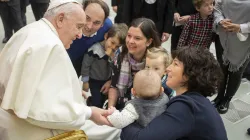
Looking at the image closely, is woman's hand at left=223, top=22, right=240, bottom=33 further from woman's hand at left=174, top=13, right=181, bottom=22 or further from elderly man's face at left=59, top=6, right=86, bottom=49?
elderly man's face at left=59, top=6, right=86, bottom=49

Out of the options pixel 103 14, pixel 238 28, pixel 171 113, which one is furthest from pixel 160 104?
pixel 238 28

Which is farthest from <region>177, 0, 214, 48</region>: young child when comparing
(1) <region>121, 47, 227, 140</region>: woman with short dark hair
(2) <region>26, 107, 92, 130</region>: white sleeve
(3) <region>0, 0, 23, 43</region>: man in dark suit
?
(3) <region>0, 0, 23, 43</region>: man in dark suit

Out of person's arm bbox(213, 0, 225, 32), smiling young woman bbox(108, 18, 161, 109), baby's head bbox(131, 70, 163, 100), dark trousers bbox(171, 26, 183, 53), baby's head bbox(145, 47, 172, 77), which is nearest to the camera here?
baby's head bbox(131, 70, 163, 100)

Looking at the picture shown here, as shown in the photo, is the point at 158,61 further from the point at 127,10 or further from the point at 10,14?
the point at 10,14

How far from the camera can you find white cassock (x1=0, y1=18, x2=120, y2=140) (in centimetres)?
143

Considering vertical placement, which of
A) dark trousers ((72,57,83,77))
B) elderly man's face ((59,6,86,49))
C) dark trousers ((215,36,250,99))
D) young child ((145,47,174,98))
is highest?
elderly man's face ((59,6,86,49))

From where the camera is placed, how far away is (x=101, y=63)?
2.62 metres

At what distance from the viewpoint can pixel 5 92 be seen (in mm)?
1480

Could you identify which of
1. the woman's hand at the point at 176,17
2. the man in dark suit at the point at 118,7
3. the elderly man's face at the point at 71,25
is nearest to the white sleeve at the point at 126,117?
the elderly man's face at the point at 71,25

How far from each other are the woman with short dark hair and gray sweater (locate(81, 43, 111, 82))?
38.8 inches

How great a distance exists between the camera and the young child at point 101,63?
2.52 m

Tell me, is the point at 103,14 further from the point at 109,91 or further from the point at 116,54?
the point at 109,91

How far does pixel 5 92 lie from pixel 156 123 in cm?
76

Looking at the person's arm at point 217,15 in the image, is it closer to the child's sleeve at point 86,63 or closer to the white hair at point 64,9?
the child's sleeve at point 86,63
